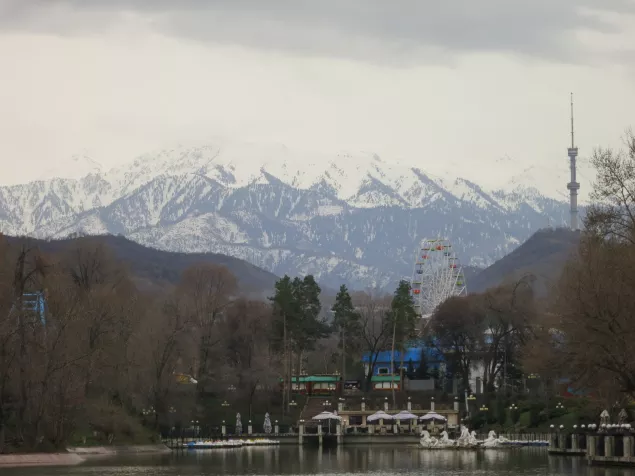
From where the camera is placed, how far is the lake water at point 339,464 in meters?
82.2

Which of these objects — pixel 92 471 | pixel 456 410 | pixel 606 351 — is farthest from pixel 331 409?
pixel 606 351

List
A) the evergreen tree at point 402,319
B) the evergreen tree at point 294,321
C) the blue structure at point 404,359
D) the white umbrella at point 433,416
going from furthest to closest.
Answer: the blue structure at point 404,359 → the evergreen tree at point 402,319 → the evergreen tree at point 294,321 → the white umbrella at point 433,416

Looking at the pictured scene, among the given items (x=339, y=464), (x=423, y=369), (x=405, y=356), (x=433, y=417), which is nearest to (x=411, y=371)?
(x=423, y=369)

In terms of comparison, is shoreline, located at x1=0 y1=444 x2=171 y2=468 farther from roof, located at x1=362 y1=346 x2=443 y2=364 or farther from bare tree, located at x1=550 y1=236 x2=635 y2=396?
roof, located at x1=362 y1=346 x2=443 y2=364

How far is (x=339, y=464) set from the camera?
3743 inches

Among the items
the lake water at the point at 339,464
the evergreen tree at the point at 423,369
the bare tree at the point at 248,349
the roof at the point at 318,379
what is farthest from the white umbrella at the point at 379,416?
the roof at the point at 318,379

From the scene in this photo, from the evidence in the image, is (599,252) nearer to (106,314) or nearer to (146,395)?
(106,314)

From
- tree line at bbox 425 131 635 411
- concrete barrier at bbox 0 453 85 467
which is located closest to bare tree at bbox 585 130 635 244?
tree line at bbox 425 131 635 411

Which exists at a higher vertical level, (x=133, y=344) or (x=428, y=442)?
(x=133, y=344)

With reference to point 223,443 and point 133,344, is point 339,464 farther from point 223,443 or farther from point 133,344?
point 133,344

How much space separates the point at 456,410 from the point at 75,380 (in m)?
53.7

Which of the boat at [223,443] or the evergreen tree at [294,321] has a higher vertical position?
the evergreen tree at [294,321]

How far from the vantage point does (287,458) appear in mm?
Answer: 104000

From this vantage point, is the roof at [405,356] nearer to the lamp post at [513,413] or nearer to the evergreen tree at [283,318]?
the evergreen tree at [283,318]
